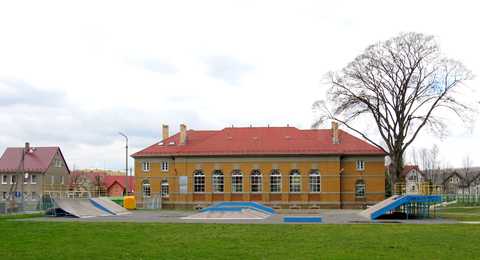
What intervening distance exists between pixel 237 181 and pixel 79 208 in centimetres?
2262

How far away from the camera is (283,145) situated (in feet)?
212

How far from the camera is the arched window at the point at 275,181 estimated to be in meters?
63.8

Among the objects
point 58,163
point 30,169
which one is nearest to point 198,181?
point 30,169

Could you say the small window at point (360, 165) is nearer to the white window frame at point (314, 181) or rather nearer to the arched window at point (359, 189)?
the arched window at point (359, 189)

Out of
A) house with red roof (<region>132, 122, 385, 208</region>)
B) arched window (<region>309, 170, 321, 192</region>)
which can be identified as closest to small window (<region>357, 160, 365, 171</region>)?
house with red roof (<region>132, 122, 385, 208</region>)

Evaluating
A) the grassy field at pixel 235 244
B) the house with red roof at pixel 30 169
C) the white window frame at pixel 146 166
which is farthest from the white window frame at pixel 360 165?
the house with red roof at pixel 30 169

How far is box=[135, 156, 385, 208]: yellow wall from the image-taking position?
63031 mm

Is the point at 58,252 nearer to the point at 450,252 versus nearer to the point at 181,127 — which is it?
the point at 450,252

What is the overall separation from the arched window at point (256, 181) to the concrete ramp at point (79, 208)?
2048cm

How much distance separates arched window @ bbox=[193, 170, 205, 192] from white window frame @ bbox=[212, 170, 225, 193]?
1.17 metres

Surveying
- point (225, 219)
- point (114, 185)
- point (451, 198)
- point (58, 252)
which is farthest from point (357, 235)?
point (114, 185)

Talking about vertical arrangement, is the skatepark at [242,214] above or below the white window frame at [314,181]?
below

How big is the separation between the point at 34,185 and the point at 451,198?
5661 centimetres

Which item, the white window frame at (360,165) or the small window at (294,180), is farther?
the small window at (294,180)
